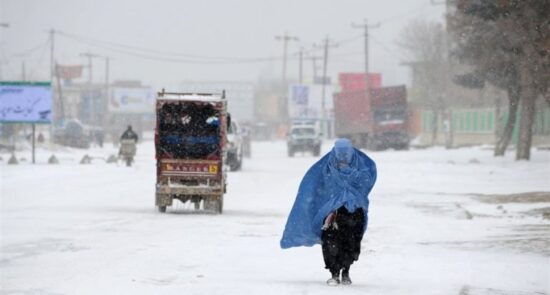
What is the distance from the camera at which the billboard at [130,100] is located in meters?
142

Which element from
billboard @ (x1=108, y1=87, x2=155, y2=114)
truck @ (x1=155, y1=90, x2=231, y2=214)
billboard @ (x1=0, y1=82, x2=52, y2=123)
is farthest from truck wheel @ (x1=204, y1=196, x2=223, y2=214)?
billboard @ (x1=108, y1=87, x2=155, y2=114)

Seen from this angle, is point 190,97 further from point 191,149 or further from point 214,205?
point 214,205

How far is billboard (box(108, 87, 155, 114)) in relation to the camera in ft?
465

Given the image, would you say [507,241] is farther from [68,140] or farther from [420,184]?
[68,140]

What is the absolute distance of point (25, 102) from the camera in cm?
4728

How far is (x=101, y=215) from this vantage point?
2178 centimetres

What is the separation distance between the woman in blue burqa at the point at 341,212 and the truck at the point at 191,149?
11461mm

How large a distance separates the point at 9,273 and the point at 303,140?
173 feet

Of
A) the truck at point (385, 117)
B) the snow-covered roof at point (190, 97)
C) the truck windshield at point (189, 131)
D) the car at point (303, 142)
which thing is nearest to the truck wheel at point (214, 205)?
the truck windshield at point (189, 131)

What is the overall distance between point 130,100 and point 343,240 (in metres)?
133

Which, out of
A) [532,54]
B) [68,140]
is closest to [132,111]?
[68,140]

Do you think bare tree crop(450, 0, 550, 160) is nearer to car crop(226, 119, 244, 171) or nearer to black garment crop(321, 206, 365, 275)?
car crop(226, 119, 244, 171)

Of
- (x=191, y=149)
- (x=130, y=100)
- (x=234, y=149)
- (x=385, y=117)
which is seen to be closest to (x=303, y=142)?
(x=385, y=117)

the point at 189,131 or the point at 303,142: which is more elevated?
the point at 189,131
